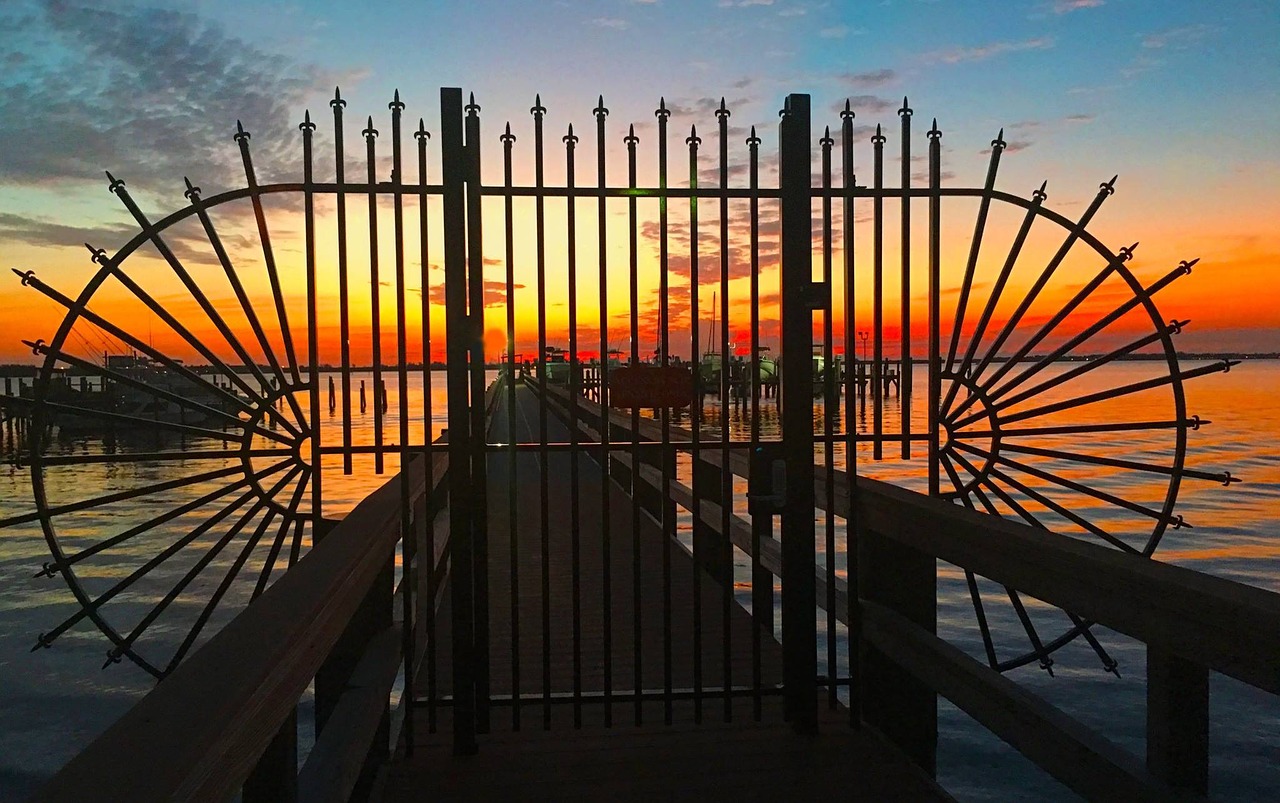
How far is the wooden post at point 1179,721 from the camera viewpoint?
183 cm

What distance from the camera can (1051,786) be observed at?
6336 millimetres

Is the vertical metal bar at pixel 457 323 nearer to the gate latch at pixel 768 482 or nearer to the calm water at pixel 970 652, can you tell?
the gate latch at pixel 768 482

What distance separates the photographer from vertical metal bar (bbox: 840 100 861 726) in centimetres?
381

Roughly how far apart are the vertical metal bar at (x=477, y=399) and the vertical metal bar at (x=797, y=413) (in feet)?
4.27

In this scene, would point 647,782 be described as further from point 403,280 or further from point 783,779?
point 403,280

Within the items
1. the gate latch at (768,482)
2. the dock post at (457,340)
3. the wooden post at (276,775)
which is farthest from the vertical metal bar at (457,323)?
the wooden post at (276,775)

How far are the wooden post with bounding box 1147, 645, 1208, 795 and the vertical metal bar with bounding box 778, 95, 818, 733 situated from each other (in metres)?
1.99

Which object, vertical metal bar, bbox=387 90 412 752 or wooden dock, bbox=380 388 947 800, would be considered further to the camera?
vertical metal bar, bbox=387 90 412 752

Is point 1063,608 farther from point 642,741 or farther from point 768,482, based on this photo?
point 642,741

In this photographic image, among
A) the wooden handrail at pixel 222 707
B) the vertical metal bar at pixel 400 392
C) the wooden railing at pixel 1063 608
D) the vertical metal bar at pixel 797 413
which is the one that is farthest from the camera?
the vertical metal bar at pixel 797 413

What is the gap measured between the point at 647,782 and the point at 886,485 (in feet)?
5.22

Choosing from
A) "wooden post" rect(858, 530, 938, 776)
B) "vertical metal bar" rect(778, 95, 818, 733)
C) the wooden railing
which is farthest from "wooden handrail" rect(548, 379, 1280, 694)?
"vertical metal bar" rect(778, 95, 818, 733)

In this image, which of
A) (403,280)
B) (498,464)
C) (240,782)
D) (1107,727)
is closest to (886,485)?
(403,280)

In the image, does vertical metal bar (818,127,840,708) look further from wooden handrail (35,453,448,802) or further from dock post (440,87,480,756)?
wooden handrail (35,453,448,802)
